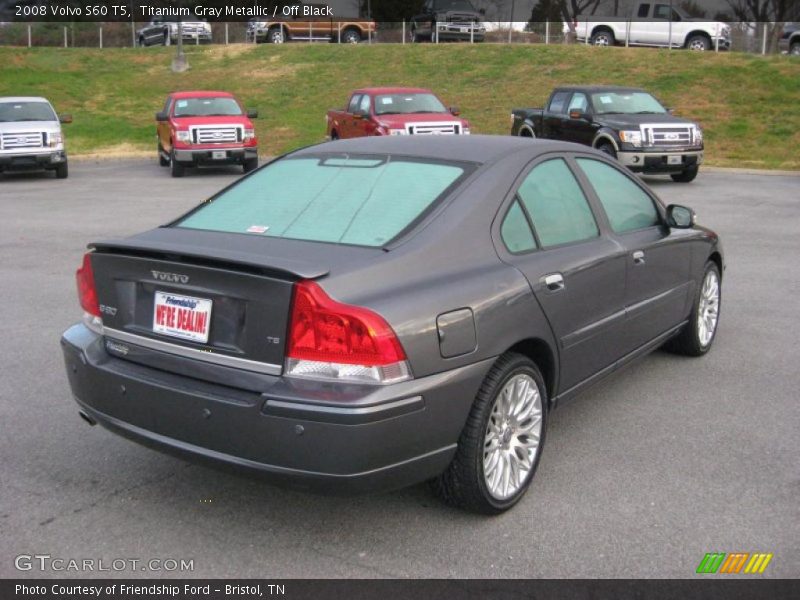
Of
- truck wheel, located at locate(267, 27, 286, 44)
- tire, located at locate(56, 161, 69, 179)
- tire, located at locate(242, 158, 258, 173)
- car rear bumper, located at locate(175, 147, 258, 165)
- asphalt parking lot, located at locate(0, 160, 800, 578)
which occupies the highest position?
truck wheel, located at locate(267, 27, 286, 44)

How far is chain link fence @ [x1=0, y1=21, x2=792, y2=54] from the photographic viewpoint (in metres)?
41.1

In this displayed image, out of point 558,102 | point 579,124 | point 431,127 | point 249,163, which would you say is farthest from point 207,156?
point 579,124

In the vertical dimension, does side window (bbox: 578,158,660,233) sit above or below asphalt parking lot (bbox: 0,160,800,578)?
above

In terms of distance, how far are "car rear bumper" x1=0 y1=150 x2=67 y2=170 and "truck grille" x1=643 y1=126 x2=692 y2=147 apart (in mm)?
12520

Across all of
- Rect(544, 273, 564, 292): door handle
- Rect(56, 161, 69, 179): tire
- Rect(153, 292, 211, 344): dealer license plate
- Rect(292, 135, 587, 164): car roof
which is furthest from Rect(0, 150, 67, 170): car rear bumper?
Rect(544, 273, 564, 292): door handle

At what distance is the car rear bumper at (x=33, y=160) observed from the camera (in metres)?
19.9

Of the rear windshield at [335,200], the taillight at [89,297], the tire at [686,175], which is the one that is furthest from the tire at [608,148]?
the taillight at [89,297]

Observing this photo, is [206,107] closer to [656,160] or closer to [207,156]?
[207,156]

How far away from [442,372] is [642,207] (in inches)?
99.8

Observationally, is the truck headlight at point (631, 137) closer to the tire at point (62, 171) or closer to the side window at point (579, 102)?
the side window at point (579, 102)

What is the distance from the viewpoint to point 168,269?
377 cm

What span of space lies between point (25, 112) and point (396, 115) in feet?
27.6

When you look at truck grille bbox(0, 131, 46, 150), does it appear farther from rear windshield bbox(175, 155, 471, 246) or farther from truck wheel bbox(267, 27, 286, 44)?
truck wheel bbox(267, 27, 286, 44)

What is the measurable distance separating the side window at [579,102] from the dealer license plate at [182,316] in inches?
623
